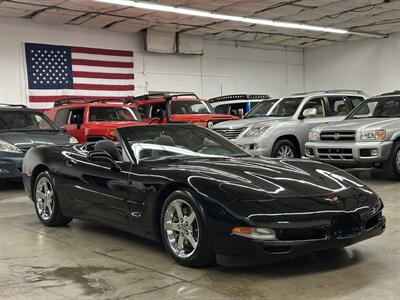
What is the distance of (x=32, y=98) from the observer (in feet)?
58.2

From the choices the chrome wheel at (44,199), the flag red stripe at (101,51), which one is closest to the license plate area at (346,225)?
the chrome wheel at (44,199)

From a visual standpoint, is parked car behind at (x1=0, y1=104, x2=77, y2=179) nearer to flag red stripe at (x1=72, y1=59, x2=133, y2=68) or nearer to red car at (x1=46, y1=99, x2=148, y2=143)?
red car at (x1=46, y1=99, x2=148, y2=143)

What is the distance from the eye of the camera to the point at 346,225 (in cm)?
411

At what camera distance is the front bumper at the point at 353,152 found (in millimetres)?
9227

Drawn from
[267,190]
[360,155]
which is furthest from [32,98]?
[267,190]

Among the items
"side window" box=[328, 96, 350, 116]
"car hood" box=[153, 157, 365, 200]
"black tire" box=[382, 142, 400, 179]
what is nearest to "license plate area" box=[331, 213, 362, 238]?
"car hood" box=[153, 157, 365, 200]

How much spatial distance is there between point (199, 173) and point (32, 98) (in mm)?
14605

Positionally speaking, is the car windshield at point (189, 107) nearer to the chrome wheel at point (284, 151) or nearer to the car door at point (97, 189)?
the chrome wheel at point (284, 151)

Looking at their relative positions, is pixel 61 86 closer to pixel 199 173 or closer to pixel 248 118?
pixel 248 118

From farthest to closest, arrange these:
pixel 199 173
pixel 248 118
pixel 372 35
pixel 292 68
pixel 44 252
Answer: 1. pixel 292 68
2. pixel 372 35
3. pixel 248 118
4. pixel 44 252
5. pixel 199 173

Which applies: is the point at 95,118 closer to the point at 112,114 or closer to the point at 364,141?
the point at 112,114

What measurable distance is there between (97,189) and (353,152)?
5.58 m

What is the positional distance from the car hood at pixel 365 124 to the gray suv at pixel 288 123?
4.05 feet

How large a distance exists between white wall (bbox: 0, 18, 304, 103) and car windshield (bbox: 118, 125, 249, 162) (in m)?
13.1
